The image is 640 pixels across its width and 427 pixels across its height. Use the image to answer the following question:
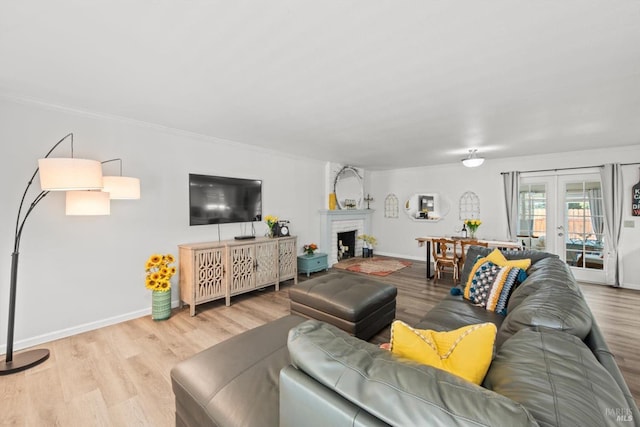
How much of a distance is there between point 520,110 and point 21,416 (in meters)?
4.74

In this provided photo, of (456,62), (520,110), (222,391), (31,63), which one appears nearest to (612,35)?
(456,62)

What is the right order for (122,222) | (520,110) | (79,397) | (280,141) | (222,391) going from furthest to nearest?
(280,141) < (122,222) < (520,110) < (79,397) < (222,391)

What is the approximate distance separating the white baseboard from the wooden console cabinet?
525mm

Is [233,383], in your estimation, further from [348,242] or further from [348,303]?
[348,242]

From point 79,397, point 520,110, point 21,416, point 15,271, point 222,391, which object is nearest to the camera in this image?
point 222,391

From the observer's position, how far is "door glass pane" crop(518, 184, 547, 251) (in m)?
4.97

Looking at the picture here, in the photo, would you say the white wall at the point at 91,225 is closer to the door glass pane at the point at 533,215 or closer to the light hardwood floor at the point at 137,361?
the light hardwood floor at the point at 137,361

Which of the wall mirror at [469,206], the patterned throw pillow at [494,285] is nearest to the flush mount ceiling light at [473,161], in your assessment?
the wall mirror at [469,206]

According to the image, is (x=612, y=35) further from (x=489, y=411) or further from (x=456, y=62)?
(x=489, y=411)

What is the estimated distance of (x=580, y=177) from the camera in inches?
181

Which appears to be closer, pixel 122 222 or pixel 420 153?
pixel 122 222

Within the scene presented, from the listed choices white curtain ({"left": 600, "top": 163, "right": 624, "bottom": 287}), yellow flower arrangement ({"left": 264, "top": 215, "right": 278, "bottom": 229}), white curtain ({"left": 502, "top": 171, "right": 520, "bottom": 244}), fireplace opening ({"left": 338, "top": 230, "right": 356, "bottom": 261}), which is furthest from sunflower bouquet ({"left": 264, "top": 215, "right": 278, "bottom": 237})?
white curtain ({"left": 600, "top": 163, "right": 624, "bottom": 287})

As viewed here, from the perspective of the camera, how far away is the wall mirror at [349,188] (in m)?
6.15

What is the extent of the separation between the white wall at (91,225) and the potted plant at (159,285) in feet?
0.79
